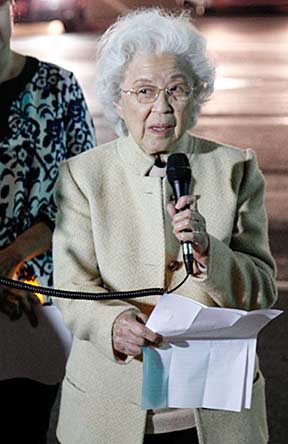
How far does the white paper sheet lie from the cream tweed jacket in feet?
0.30

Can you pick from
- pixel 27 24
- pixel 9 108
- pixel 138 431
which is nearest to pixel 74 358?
pixel 138 431

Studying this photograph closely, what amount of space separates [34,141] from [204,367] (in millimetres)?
1010

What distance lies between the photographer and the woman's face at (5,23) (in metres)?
3.52

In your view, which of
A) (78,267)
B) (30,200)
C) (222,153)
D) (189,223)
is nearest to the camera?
(189,223)

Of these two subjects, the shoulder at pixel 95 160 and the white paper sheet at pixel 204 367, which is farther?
the shoulder at pixel 95 160

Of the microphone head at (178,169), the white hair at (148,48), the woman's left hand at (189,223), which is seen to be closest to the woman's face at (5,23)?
the white hair at (148,48)

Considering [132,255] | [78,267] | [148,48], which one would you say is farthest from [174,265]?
[148,48]

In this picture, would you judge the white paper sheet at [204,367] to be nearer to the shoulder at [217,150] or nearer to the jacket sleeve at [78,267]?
the jacket sleeve at [78,267]

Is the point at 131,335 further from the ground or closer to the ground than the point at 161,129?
closer to the ground

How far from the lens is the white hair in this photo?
3074 millimetres

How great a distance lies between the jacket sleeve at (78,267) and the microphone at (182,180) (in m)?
0.23

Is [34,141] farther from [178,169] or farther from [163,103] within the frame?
[178,169]

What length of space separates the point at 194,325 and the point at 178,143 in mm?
518

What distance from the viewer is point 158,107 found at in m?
3.05
